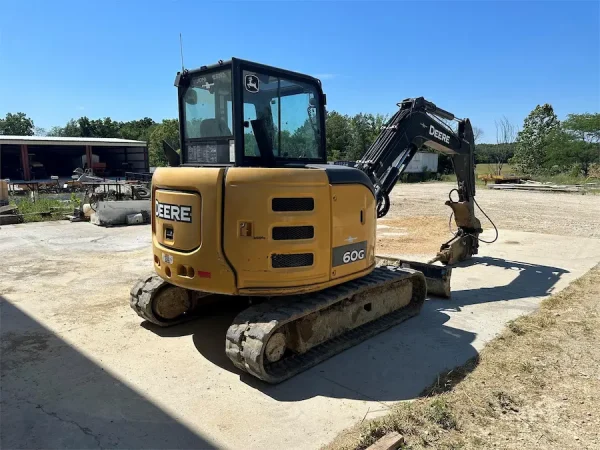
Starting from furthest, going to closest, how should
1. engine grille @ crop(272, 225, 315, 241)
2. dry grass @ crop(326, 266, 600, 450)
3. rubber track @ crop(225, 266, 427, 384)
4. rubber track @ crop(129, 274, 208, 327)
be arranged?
rubber track @ crop(129, 274, 208, 327) < engine grille @ crop(272, 225, 315, 241) < rubber track @ crop(225, 266, 427, 384) < dry grass @ crop(326, 266, 600, 450)

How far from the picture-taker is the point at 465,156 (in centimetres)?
873

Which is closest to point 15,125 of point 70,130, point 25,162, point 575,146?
point 70,130

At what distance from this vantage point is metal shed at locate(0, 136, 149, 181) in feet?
123

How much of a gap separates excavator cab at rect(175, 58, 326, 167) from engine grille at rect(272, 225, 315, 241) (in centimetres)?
75

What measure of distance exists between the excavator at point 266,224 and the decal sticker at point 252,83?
10mm

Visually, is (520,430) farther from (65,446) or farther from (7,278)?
(7,278)

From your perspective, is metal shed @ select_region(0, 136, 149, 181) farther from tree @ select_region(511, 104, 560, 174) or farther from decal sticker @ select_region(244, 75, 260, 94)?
tree @ select_region(511, 104, 560, 174)

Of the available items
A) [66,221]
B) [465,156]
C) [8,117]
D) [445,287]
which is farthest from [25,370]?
[8,117]

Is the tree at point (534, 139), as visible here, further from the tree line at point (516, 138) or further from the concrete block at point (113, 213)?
the concrete block at point (113, 213)

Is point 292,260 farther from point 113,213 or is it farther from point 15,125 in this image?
point 15,125

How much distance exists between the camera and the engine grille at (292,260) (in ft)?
14.2

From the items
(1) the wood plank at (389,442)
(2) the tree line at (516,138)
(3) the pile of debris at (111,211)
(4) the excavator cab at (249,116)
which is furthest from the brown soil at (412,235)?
(2) the tree line at (516,138)

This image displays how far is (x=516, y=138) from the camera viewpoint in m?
52.0

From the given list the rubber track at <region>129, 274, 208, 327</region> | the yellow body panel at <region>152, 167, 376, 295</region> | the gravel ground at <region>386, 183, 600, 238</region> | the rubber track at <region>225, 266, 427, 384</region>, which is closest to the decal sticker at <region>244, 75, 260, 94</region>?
the yellow body panel at <region>152, 167, 376, 295</region>
